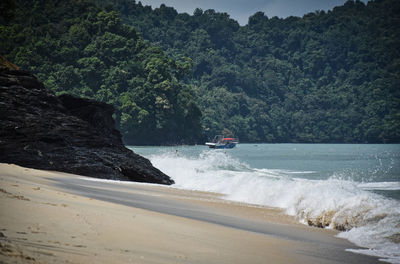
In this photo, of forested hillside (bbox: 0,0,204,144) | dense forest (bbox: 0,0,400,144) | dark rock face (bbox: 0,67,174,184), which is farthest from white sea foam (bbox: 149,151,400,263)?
forested hillside (bbox: 0,0,204,144)

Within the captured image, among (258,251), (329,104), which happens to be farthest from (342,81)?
(258,251)

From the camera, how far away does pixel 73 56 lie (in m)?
97.9

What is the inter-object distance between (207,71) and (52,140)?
151404mm

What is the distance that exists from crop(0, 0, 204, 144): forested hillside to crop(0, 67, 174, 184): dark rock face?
233ft

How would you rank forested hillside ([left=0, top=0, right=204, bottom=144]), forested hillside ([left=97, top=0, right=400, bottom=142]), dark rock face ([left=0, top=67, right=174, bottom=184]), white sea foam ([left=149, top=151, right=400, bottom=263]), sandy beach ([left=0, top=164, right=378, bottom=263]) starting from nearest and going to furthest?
sandy beach ([left=0, top=164, right=378, bottom=263]), white sea foam ([left=149, top=151, right=400, bottom=263]), dark rock face ([left=0, top=67, right=174, bottom=184]), forested hillside ([left=0, top=0, right=204, bottom=144]), forested hillside ([left=97, top=0, right=400, bottom=142])

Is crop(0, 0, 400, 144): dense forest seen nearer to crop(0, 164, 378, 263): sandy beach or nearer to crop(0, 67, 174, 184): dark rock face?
crop(0, 67, 174, 184): dark rock face

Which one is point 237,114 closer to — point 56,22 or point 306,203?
point 56,22

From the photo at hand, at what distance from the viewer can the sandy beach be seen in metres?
5.31

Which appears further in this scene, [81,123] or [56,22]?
[56,22]

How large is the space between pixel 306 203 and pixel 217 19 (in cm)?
18991

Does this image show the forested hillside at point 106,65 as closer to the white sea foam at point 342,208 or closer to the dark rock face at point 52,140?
the dark rock face at point 52,140

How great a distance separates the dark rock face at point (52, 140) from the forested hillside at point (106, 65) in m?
71.0

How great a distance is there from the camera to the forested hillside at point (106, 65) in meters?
93.1

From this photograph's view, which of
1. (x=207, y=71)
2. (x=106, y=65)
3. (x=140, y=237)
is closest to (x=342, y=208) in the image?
(x=140, y=237)
